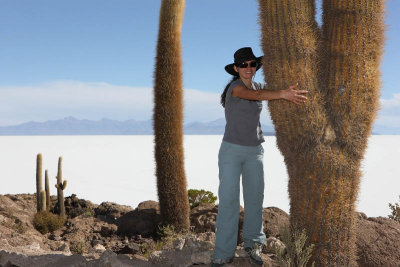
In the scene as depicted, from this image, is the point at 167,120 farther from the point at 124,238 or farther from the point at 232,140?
the point at 232,140

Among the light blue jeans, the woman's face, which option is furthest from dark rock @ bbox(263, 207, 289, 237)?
the woman's face

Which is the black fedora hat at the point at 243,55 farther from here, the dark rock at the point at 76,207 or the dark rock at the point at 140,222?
the dark rock at the point at 76,207

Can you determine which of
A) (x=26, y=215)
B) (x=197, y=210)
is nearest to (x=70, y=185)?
(x=26, y=215)

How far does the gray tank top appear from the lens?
15.8 ft

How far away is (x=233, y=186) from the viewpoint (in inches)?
190

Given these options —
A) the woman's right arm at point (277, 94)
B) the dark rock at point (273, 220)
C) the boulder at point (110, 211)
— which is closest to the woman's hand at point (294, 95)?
the woman's right arm at point (277, 94)

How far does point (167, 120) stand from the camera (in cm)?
941

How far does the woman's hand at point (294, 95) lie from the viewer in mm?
4570

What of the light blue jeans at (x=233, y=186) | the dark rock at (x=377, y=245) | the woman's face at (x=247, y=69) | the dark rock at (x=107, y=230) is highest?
the woman's face at (x=247, y=69)

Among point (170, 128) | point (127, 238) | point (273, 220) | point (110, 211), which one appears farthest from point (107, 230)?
point (273, 220)

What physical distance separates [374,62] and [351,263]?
2206 millimetres

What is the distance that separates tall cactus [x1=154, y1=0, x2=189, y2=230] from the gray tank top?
4.58 metres

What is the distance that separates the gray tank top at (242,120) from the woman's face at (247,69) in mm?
94

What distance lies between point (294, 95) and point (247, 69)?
693mm
